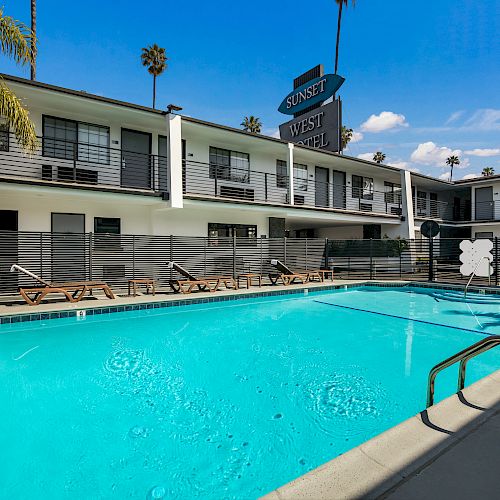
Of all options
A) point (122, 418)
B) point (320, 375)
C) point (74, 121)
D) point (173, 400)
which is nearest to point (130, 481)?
point (122, 418)

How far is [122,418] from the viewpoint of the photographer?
416cm

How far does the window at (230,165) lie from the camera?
17.3 m

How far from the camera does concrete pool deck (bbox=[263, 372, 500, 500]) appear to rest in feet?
6.73

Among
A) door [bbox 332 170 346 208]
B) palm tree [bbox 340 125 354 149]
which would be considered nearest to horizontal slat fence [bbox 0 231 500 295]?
door [bbox 332 170 346 208]

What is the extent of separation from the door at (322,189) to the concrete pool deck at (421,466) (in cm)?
1938

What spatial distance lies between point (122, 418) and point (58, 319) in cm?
633

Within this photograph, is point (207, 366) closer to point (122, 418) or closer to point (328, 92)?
point (122, 418)

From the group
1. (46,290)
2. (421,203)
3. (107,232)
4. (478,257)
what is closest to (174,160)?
(107,232)

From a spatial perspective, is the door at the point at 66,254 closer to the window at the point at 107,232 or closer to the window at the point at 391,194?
the window at the point at 107,232

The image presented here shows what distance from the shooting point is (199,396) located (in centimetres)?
481

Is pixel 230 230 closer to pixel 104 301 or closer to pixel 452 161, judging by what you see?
pixel 104 301

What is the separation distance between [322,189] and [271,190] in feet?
13.9

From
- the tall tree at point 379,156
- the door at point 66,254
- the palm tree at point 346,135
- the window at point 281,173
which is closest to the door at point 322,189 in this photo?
the window at point 281,173

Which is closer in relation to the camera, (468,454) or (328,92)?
(468,454)
